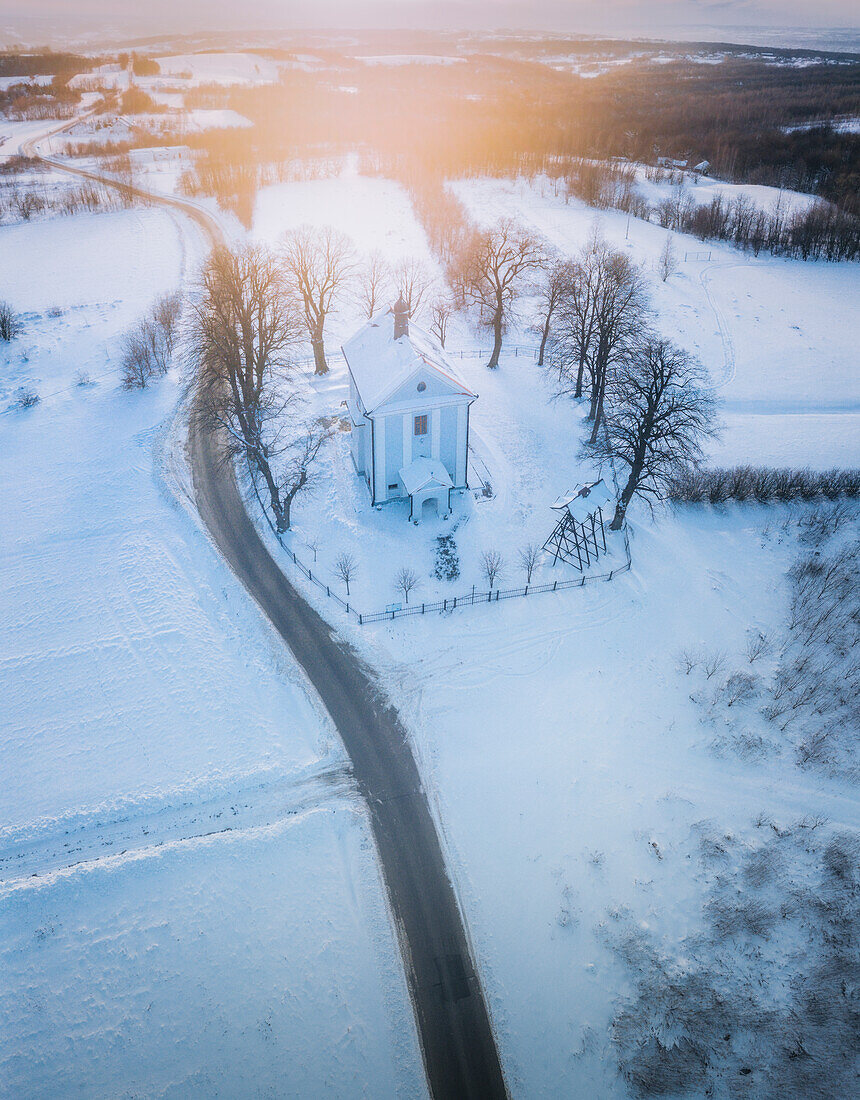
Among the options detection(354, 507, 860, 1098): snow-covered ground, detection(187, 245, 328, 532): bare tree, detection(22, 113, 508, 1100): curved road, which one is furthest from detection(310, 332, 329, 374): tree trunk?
detection(354, 507, 860, 1098): snow-covered ground

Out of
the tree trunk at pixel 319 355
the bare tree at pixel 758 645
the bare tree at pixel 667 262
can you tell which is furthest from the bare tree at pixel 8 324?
the bare tree at pixel 667 262

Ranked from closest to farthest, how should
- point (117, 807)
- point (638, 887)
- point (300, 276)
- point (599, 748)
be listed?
point (638, 887) → point (117, 807) → point (599, 748) → point (300, 276)

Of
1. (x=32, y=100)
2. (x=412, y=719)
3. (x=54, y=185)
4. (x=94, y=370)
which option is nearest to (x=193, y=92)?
(x=32, y=100)

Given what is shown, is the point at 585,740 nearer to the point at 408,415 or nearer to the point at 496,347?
the point at 408,415

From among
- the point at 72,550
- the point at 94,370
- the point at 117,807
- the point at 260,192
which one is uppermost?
the point at 260,192

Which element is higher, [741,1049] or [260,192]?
[260,192]

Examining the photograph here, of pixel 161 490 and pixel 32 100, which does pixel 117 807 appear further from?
pixel 32 100
